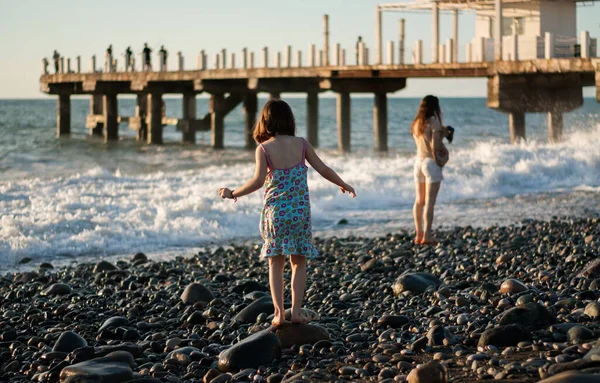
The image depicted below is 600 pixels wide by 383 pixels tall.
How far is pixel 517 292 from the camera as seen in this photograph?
5898mm

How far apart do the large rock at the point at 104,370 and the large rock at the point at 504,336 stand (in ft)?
5.49

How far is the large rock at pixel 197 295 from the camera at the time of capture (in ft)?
20.8

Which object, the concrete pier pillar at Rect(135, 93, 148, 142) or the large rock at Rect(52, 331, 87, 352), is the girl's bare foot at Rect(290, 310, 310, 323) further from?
the concrete pier pillar at Rect(135, 93, 148, 142)

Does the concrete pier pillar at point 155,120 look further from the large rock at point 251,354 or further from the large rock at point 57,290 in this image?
the large rock at point 251,354

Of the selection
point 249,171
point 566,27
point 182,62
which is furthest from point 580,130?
point 182,62

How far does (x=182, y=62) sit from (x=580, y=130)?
36.6 ft

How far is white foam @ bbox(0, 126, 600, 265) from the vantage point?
10.9 m

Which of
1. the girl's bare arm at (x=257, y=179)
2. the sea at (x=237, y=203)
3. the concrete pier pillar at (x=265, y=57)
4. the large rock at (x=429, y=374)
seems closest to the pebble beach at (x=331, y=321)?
the large rock at (x=429, y=374)

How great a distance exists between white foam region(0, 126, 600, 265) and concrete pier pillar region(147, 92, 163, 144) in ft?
31.1

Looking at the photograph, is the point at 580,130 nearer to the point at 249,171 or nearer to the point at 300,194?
the point at 249,171

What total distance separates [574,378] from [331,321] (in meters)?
2.12

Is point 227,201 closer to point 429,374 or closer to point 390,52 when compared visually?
point 390,52

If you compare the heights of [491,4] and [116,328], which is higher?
[491,4]

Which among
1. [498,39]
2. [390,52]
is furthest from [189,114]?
[498,39]
